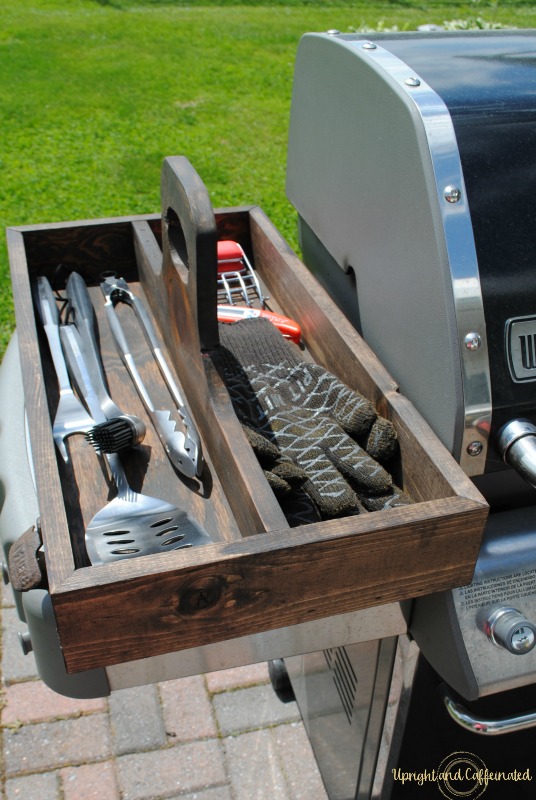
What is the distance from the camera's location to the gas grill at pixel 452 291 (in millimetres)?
1012

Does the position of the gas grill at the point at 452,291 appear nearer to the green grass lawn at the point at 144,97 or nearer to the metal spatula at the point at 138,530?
the metal spatula at the point at 138,530

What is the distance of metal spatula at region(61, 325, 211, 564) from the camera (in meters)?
1.03

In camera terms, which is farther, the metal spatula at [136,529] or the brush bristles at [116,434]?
the brush bristles at [116,434]

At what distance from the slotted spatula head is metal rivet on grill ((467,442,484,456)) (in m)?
0.38

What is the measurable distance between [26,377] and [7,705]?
1292 millimetres

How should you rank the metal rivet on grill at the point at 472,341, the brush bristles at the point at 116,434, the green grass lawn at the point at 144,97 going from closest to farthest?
the metal rivet on grill at the point at 472,341 < the brush bristles at the point at 116,434 < the green grass lawn at the point at 144,97

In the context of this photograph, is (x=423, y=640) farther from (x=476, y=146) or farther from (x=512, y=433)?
(x=476, y=146)

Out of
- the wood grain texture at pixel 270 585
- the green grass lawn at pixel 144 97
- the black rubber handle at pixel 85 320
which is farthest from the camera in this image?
the green grass lawn at pixel 144 97

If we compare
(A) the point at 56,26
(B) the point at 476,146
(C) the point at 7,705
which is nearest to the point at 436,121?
(B) the point at 476,146

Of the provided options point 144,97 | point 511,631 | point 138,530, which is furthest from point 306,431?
point 144,97

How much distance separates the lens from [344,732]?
1660mm

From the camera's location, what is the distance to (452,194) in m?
1.00

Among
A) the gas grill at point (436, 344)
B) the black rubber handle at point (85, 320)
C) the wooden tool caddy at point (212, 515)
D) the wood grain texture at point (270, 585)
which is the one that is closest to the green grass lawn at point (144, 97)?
the black rubber handle at point (85, 320)

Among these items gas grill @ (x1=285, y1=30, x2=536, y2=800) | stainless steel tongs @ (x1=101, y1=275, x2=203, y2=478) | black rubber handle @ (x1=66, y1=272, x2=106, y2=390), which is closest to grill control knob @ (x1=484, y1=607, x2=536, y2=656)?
gas grill @ (x1=285, y1=30, x2=536, y2=800)
